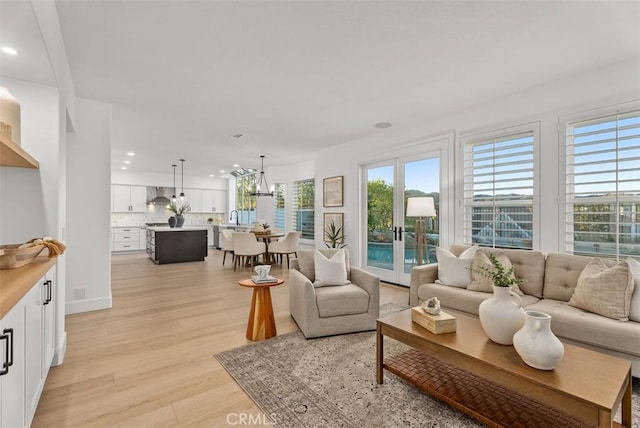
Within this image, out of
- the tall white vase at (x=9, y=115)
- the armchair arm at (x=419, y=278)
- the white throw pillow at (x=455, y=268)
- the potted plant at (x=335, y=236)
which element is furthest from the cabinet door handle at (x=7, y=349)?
the potted plant at (x=335, y=236)

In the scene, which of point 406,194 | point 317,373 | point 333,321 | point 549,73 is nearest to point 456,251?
point 406,194

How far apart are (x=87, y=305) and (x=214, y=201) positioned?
313 inches

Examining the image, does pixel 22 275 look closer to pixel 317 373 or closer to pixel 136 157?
pixel 317 373

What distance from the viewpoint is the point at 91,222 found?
373cm

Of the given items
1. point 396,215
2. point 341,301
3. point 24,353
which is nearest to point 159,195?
point 396,215

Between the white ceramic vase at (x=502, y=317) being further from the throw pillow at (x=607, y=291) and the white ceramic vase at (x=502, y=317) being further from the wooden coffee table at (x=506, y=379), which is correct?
the throw pillow at (x=607, y=291)

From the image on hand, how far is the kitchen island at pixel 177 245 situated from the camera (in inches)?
281

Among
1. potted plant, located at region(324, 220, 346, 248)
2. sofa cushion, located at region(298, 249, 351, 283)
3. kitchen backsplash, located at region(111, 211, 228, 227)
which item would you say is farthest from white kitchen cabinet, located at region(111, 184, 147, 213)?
sofa cushion, located at region(298, 249, 351, 283)

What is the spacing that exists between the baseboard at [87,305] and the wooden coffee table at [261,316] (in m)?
2.21

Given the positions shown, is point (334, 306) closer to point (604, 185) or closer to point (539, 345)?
point (539, 345)

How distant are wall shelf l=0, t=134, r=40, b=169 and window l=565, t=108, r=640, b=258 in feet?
14.9

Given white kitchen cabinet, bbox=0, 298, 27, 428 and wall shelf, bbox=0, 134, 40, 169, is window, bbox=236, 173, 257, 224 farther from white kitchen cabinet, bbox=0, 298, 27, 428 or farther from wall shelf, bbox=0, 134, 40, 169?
white kitchen cabinet, bbox=0, 298, 27, 428

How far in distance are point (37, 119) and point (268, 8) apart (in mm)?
1908

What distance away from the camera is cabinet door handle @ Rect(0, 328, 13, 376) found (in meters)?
1.12
